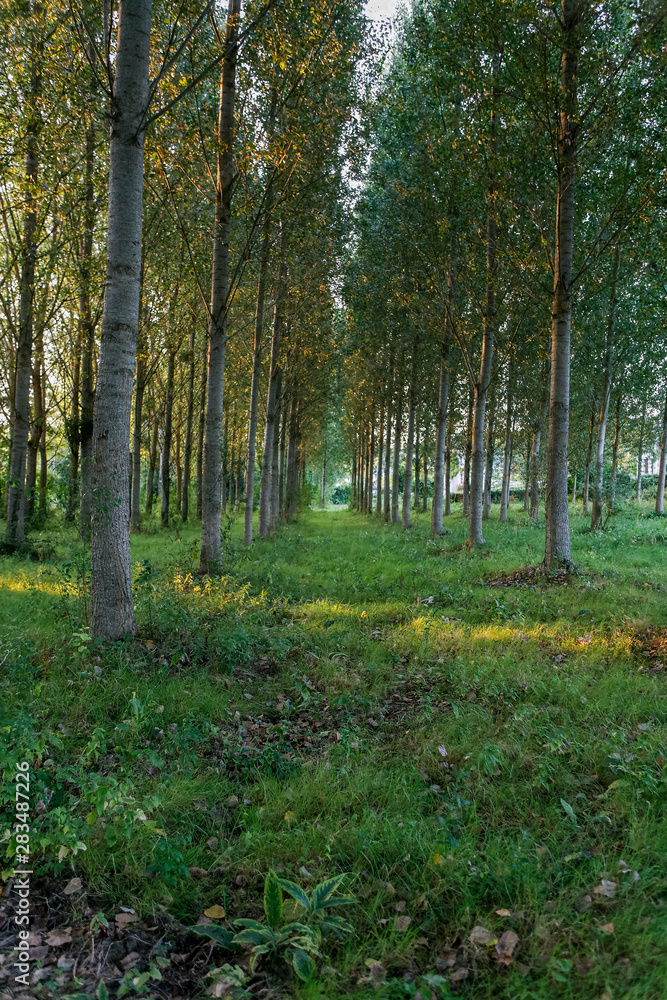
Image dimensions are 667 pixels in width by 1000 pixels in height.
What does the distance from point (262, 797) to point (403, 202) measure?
18.9 metres

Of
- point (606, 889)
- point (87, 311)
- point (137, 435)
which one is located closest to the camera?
point (606, 889)

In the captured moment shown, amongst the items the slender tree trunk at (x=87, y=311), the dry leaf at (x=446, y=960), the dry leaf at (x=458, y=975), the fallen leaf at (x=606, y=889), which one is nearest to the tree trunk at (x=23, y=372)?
Result: the slender tree trunk at (x=87, y=311)

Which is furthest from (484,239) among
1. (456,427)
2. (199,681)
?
(456,427)

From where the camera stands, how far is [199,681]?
5492mm

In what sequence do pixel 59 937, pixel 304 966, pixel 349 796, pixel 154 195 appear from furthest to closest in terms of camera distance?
pixel 154 195, pixel 349 796, pixel 59 937, pixel 304 966

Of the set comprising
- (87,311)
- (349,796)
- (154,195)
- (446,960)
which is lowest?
(446,960)

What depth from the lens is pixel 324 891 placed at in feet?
9.49

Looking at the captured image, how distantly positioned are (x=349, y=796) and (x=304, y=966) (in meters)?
1.39

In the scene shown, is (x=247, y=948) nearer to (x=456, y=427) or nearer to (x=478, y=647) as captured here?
(x=478, y=647)

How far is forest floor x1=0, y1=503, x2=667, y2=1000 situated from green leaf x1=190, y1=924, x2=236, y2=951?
0.8 inches

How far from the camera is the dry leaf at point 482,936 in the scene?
2723 millimetres

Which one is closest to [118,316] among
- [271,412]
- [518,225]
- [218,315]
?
[218,315]

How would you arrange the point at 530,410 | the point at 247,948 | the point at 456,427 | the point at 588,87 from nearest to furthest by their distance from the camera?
1. the point at 247,948
2. the point at 588,87
3. the point at 530,410
4. the point at 456,427

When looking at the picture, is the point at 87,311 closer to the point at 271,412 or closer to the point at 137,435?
the point at 137,435
